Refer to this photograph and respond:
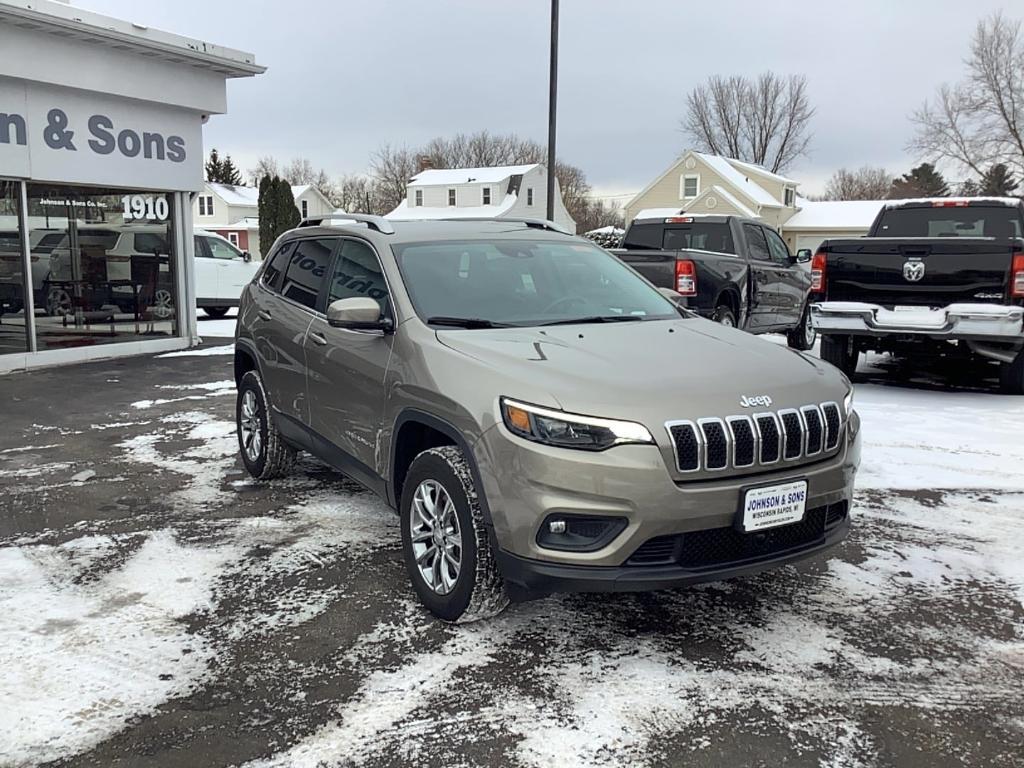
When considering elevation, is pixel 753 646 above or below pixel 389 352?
below

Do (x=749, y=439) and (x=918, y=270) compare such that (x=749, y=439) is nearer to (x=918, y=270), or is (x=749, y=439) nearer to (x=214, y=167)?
(x=918, y=270)

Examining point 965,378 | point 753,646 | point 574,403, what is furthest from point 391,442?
point 965,378

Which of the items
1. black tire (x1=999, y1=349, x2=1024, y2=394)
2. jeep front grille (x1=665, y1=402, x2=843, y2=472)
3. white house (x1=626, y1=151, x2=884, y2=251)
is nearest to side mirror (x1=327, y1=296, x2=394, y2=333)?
jeep front grille (x1=665, y1=402, x2=843, y2=472)

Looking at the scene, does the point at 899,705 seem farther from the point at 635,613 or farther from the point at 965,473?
the point at 965,473

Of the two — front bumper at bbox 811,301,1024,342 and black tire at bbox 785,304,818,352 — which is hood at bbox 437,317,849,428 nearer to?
front bumper at bbox 811,301,1024,342

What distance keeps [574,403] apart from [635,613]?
1216mm

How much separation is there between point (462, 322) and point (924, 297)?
6347mm

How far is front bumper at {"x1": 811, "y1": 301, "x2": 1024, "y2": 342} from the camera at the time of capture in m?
8.35

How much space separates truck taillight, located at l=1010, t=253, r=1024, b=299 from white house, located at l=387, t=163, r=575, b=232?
137 feet

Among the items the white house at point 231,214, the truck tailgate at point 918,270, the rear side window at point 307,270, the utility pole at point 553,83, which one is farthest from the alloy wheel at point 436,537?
the white house at point 231,214

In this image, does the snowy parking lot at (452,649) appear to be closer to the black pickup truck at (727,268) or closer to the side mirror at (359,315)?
the side mirror at (359,315)

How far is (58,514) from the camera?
548cm

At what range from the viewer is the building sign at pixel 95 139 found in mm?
11047

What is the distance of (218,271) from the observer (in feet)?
59.9
